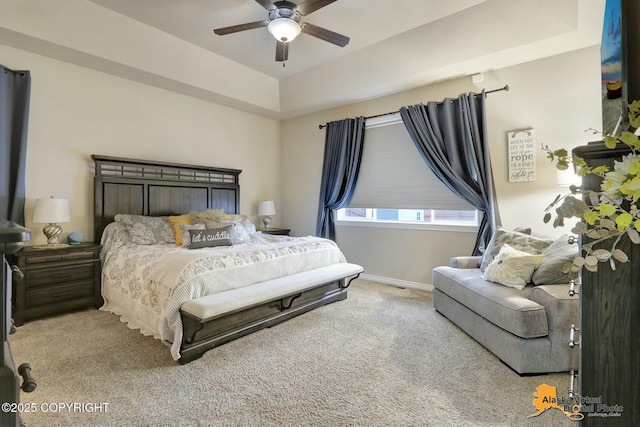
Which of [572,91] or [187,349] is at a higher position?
[572,91]

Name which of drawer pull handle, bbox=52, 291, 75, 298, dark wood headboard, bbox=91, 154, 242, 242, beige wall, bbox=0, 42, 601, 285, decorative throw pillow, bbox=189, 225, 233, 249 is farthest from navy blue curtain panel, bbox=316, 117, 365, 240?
drawer pull handle, bbox=52, 291, 75, 298

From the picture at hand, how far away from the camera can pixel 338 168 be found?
487cm

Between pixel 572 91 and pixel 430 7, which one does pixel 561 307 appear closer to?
pixel 572 91

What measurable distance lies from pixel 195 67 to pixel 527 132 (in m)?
4.17

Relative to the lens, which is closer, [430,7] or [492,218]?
[430,7]

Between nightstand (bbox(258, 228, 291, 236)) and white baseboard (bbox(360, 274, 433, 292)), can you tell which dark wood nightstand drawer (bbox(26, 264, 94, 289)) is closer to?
nightstand (bbox(258, 228, 291, 236))

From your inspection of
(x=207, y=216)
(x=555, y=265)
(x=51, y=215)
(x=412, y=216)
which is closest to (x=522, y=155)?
(x=412, y=216)

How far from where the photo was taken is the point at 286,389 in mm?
1935

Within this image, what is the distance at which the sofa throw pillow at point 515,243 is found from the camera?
2764 mm

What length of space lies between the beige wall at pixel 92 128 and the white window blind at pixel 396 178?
224 cm

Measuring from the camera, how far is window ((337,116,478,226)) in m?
3.98

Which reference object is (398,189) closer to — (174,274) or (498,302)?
(498,302)

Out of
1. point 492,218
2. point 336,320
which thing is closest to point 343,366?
point 336,320

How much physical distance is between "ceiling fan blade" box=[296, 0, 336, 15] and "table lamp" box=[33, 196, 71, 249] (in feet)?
9.94
